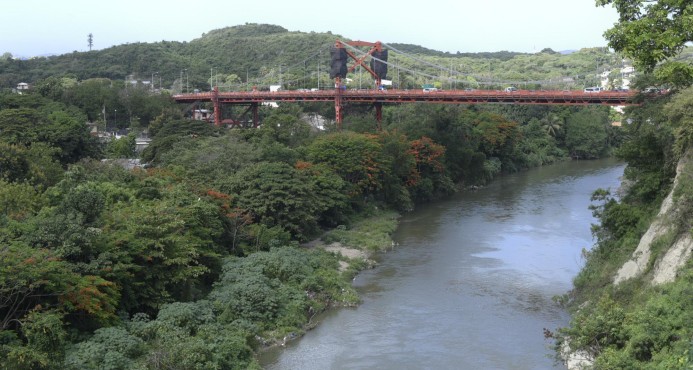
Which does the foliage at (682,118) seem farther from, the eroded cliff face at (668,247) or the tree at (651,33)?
the tree at (651,33)

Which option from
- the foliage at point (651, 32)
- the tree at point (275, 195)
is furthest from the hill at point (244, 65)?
the foliage at point (651, 32)

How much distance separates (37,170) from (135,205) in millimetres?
4993

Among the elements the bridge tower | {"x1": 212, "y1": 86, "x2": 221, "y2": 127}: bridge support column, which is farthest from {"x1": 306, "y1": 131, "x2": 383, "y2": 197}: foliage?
{"x1": 212, "y1": 86, "x2": 221, "y2": 127}: bridge support column

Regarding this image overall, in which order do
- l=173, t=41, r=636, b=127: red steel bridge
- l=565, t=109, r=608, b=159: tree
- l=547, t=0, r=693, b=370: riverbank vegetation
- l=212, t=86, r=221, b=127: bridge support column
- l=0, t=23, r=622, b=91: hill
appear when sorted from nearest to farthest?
l=547, t=0, r=693, b=370: riverbank vegetation < l=173, t=41, r=636, b=127: red steel bridge < l=212, t=86, r=221, b=127: bridge support column < l=565, t=109, r=608, b=159: tree < l=0, t=23, r=622, b=91: hill

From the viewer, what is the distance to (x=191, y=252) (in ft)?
55.8

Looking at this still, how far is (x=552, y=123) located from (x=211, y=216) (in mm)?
36110

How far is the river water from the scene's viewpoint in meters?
15.3

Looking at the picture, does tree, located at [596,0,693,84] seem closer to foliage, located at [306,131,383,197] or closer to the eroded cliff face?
the eroded cliff face

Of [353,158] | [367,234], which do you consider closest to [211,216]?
[367,234]

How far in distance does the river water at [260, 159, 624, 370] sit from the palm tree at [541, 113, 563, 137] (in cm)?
1956

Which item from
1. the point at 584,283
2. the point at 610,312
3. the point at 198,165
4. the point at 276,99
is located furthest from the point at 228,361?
the point at 276,99

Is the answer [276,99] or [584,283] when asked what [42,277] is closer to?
[584,283]

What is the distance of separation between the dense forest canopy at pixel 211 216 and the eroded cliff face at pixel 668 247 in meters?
1.07

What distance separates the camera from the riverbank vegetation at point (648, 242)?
10.9m
